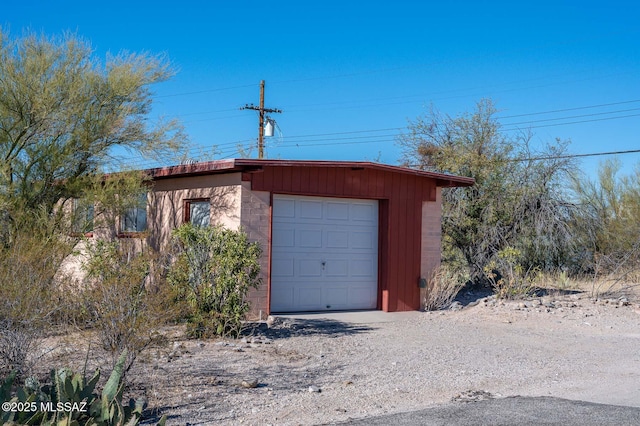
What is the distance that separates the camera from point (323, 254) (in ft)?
47.0

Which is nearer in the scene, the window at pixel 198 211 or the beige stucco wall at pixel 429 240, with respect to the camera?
the window at pixel 198 211

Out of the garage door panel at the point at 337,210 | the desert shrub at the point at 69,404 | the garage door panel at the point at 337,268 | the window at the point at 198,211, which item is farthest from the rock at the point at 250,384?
the garage door panel at the point at 337,210

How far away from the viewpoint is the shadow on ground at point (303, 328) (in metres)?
11.9

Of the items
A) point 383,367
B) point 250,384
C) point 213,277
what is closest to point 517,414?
point 383,367

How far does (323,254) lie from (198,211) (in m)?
2.63

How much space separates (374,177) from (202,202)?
3529mm

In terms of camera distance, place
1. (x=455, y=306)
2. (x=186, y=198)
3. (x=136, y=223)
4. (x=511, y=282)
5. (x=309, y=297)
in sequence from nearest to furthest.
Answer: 1. (x=309, y=297)
2. (x=186, y=198)
3. (x=455, y=306)
4. (x=136, y=223)
5. (x=511, y=282)

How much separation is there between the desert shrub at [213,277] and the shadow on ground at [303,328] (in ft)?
2.16

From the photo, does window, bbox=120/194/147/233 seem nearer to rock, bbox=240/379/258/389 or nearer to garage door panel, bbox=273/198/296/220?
garage door panel, bbox=273/198/296/220

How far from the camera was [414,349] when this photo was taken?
10859 mm

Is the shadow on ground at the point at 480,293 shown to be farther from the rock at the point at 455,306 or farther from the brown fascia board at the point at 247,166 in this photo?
the brown fascia board at the point at 247,166

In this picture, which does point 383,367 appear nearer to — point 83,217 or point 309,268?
point 309,268

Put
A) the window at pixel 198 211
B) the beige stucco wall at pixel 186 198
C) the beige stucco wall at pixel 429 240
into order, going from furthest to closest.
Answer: the beige stucco wall at pixel 429 240 → the window at pixel 198 211 → the beige stucco wall at pixel 186 198

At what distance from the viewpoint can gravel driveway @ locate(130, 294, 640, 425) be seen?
7.36 m
